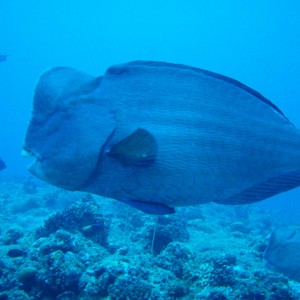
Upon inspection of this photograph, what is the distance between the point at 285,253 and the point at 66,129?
651 cm

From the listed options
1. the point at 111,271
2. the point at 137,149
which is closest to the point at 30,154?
the point at 137,149

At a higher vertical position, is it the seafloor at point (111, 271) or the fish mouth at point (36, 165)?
the fish mouth at point (36, 165)

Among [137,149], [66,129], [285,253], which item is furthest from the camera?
[285,253]

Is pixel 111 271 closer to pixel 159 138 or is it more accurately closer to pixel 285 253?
pixel 159 138

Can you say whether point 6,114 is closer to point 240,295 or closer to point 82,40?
point 82,40

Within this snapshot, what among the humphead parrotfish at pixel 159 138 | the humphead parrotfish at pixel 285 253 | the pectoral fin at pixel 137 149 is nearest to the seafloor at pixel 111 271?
the humphead parrotfish at pixel 285 253

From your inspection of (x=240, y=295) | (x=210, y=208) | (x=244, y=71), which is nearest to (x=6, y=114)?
(x=244, y=71)

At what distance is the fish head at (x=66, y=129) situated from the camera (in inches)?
53.9

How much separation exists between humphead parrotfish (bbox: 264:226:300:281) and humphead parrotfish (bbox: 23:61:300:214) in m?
5.68

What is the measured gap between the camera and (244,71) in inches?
6373

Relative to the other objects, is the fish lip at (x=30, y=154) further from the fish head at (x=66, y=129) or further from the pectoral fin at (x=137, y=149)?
the pectoral fin at (x=137, y=149)

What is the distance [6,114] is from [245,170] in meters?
216

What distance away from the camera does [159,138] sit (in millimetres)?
1384

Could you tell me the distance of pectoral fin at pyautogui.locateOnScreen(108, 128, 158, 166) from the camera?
1292 mm
